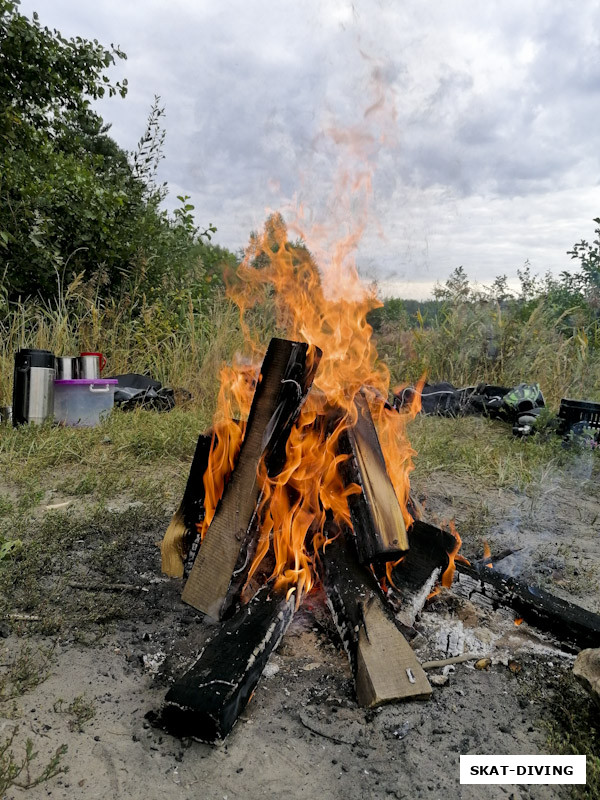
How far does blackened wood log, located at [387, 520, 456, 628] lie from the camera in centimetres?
220

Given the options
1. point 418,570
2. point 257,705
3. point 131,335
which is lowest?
point 257,705

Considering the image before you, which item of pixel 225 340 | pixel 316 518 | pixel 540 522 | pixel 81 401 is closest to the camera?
pixel 316 518

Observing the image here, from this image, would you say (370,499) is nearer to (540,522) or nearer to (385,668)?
(385,668)

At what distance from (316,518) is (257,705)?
30.9 inches

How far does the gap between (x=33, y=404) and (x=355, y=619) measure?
14.0 ft

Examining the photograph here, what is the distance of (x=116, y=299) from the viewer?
7.75 meters

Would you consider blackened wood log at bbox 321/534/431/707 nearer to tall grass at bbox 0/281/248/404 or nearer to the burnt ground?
the burnt ground

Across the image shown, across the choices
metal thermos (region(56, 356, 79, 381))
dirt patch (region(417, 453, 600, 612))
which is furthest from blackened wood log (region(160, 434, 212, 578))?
metal thermos (region(56, 356, 79, 381))

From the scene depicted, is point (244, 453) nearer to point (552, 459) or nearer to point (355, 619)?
point (355, 619)

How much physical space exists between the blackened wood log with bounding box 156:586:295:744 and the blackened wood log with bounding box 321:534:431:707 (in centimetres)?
22

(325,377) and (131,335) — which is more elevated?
(131,335)

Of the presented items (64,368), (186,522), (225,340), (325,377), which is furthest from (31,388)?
(325,377)

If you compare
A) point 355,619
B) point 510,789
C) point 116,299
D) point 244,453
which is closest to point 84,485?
point 244,453

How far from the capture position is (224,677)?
1621mm
